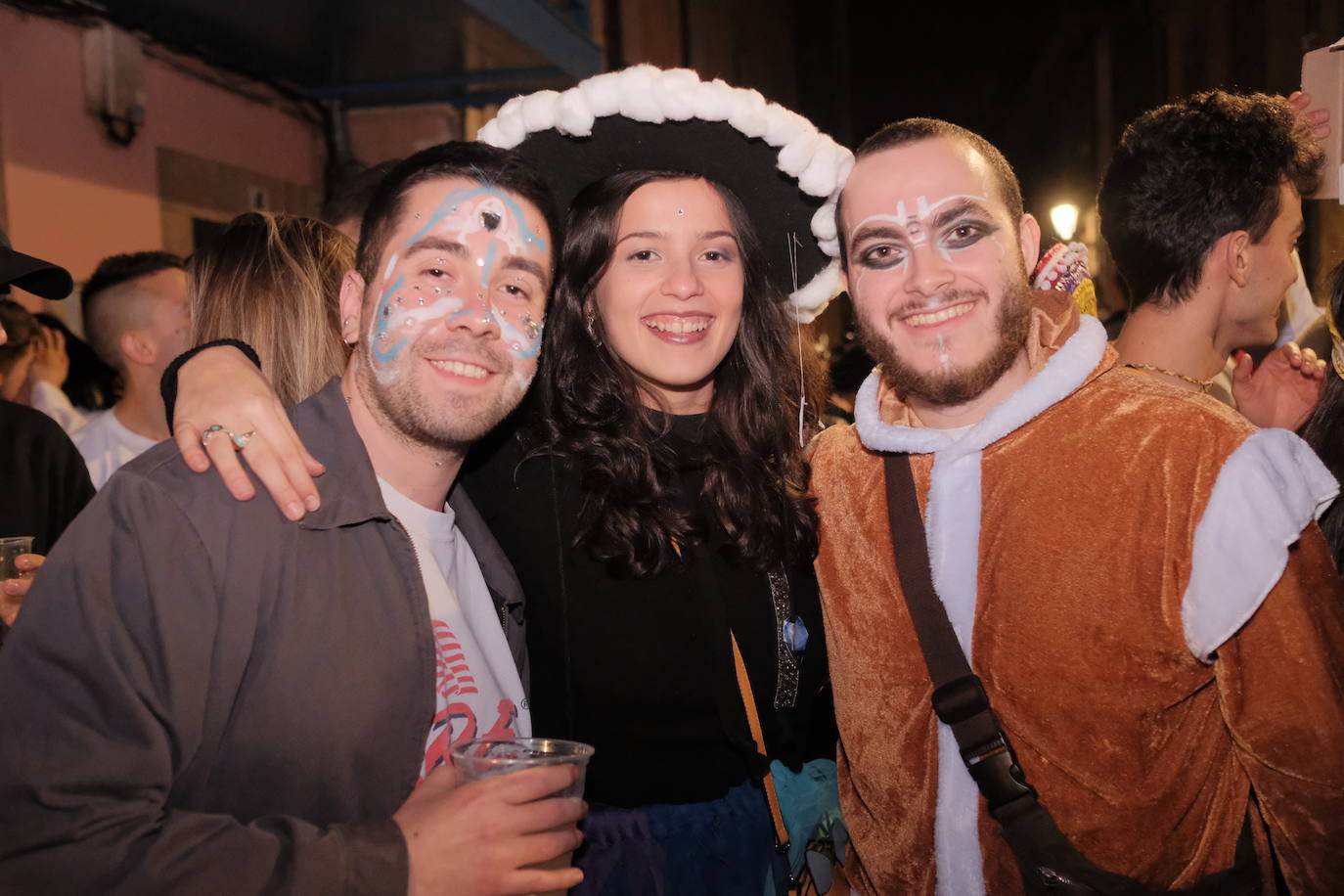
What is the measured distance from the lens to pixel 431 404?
1.94 meters

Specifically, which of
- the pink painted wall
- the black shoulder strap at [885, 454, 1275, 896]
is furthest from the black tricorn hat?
the pink painted wall

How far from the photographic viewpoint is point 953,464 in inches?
80.4

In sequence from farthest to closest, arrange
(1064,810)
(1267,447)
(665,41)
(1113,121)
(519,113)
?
(1113,121) → (665,41) → (519,113) → (1064,810) → (1267,447)

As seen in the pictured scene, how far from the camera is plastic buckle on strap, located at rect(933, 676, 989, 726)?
1.89 meters

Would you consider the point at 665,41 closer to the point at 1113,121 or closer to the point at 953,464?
the point at 1113,121

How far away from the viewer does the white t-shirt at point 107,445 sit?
13.0ft

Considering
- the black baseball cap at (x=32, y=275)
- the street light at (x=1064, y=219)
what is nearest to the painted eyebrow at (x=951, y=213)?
the black baseball cap at (x=32, y=275)

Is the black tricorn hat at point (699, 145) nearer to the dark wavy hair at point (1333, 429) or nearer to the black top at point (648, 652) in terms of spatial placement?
the black top at point (648, 652)

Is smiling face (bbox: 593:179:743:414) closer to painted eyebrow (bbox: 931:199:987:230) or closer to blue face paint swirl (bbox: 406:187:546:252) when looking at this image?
blue face paint swirl (bbox: 406:187:546:252)

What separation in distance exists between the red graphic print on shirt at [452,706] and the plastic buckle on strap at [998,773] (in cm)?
93

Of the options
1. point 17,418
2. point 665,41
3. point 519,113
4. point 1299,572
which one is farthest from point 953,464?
point 665,41

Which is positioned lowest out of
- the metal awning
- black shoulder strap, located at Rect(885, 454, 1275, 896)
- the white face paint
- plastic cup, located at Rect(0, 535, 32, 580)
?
black shoulder strap, located at Rect(885, 454, 1275, 896)

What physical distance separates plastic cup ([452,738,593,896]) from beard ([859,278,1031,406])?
105cm

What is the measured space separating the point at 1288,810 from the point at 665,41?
1175 cm
